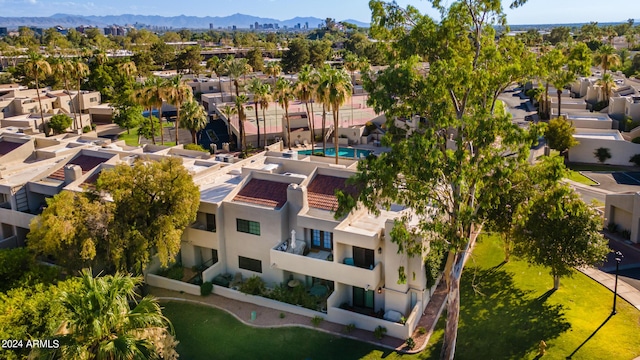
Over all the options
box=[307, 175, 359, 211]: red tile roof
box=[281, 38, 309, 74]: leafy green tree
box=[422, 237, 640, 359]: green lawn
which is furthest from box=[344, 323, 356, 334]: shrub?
box=[281, 38, 309, 74]: leafy green tree

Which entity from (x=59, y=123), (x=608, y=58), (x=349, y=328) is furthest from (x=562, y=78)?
(x=608, y=58)

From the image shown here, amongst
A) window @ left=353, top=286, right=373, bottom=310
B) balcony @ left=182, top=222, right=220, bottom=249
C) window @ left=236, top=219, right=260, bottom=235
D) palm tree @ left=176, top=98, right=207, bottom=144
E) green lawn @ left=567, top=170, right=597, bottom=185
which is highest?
palm tree @ left=176, top=98, right=207, bottom=144

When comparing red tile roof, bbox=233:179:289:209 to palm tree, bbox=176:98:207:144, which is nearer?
red tile roof, bbox=233:179:289:209

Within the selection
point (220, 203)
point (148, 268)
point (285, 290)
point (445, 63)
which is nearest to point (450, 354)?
point (285, 290)

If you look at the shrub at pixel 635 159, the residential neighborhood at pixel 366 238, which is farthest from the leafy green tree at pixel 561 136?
the residential neighborhood at pixel 366 238

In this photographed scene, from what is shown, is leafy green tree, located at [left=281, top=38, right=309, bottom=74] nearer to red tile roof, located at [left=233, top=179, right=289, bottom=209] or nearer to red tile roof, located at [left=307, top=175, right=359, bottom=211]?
red tile roof, located at [left=233, top=179, right=289, bottom=209]

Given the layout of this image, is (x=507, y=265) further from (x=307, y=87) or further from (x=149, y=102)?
(x=149, y=102)

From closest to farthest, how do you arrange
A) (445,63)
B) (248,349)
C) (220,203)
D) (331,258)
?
1. (445,63)
2. (248,349)
3. (331,258)
4. (220,203)
